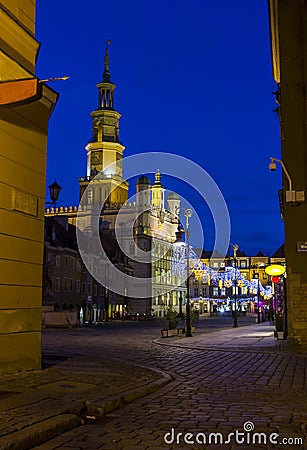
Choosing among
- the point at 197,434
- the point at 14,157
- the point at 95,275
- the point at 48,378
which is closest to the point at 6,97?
the point at 14,157

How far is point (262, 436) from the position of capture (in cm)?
725

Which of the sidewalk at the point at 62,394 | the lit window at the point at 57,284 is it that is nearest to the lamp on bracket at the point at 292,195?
the sidewalk at the point at 62,394

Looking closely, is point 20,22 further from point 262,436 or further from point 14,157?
point 262,436

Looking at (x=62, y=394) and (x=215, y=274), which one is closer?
(x=62, y=394)

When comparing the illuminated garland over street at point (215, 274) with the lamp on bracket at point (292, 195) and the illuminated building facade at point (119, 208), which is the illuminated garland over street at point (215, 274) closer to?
the illuminated building facade at point (119, 208)

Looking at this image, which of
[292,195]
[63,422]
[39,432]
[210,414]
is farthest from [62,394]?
[292,195]

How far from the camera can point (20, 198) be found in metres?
12.4

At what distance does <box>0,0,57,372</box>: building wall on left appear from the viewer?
11812mm

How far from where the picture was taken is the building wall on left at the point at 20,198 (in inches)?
465

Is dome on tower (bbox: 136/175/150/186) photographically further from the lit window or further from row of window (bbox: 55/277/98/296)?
the lit window

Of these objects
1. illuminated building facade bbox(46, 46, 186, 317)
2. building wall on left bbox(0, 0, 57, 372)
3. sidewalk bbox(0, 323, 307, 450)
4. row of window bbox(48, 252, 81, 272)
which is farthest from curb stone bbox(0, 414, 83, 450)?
illuminated building facade bbox(46, 46, 186, 317)

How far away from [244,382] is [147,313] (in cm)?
8529

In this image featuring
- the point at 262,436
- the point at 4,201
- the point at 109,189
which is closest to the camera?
the point at 262,436

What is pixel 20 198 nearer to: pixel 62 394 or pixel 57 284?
pixel 62 394
